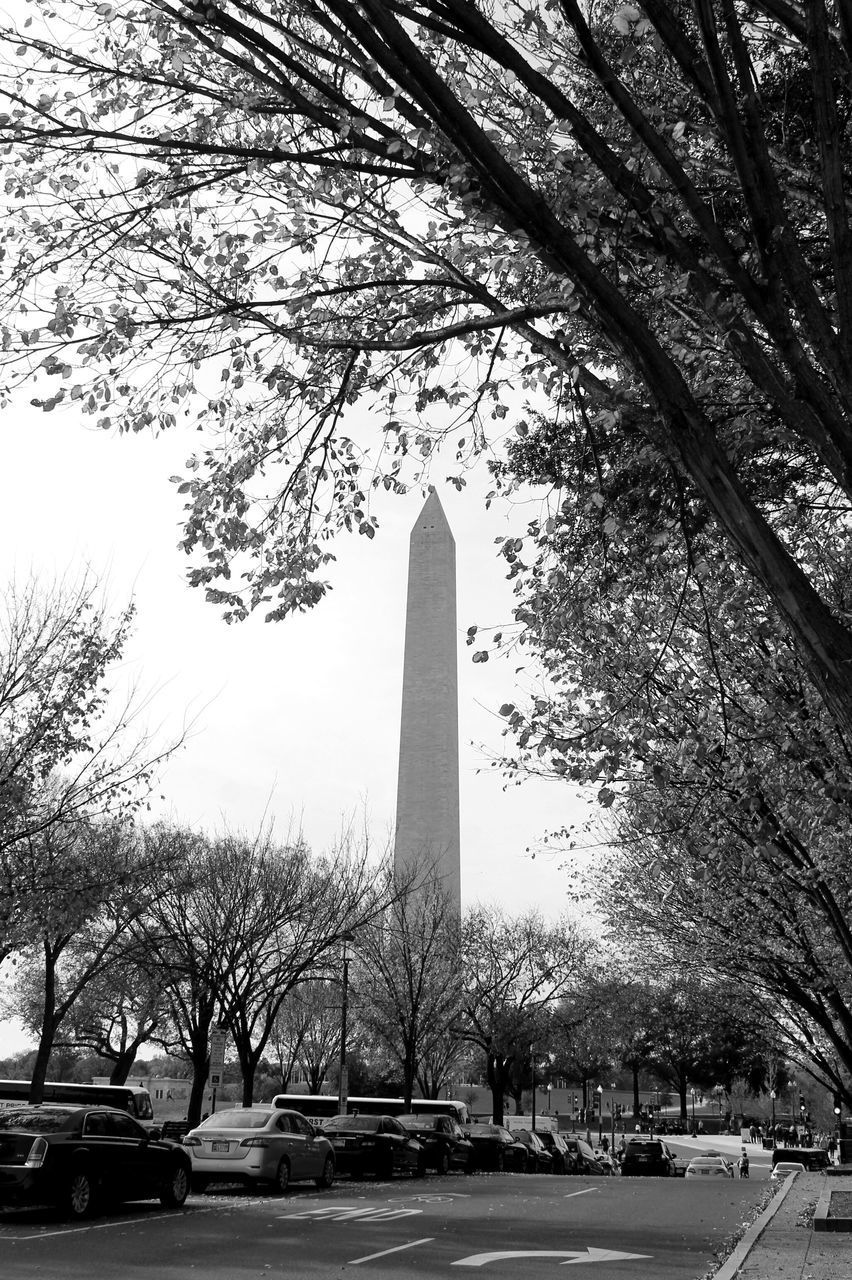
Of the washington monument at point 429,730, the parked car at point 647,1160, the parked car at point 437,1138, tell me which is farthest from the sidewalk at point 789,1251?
the washington monument at point 429,730

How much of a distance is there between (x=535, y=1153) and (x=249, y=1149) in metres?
20.3

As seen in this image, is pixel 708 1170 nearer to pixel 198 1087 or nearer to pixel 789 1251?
pixel 198 1087

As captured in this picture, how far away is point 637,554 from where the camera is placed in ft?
34.9

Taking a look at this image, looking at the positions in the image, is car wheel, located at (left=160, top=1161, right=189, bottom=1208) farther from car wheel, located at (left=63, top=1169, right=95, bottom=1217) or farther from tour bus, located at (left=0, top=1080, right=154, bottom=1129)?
tour bus, located at (left=0, top=1080, right=154, bottom=1129)

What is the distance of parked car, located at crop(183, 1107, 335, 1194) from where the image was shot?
18109mm

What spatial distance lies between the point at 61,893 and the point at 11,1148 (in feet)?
19.4

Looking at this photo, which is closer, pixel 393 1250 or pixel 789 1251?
pixel 789 1251

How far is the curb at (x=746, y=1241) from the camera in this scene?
31.7ft

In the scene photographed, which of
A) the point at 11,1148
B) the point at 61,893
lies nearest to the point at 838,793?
the point at 11,1148

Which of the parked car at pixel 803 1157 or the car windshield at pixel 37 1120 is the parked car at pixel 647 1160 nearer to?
the parked car at pixel 803 1157

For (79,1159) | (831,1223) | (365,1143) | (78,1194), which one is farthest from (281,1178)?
(831,1223)

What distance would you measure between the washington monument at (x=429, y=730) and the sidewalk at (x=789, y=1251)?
24412mm

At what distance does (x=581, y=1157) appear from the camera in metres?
40.6

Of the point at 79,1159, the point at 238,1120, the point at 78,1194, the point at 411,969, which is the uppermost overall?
the point at 411,969
